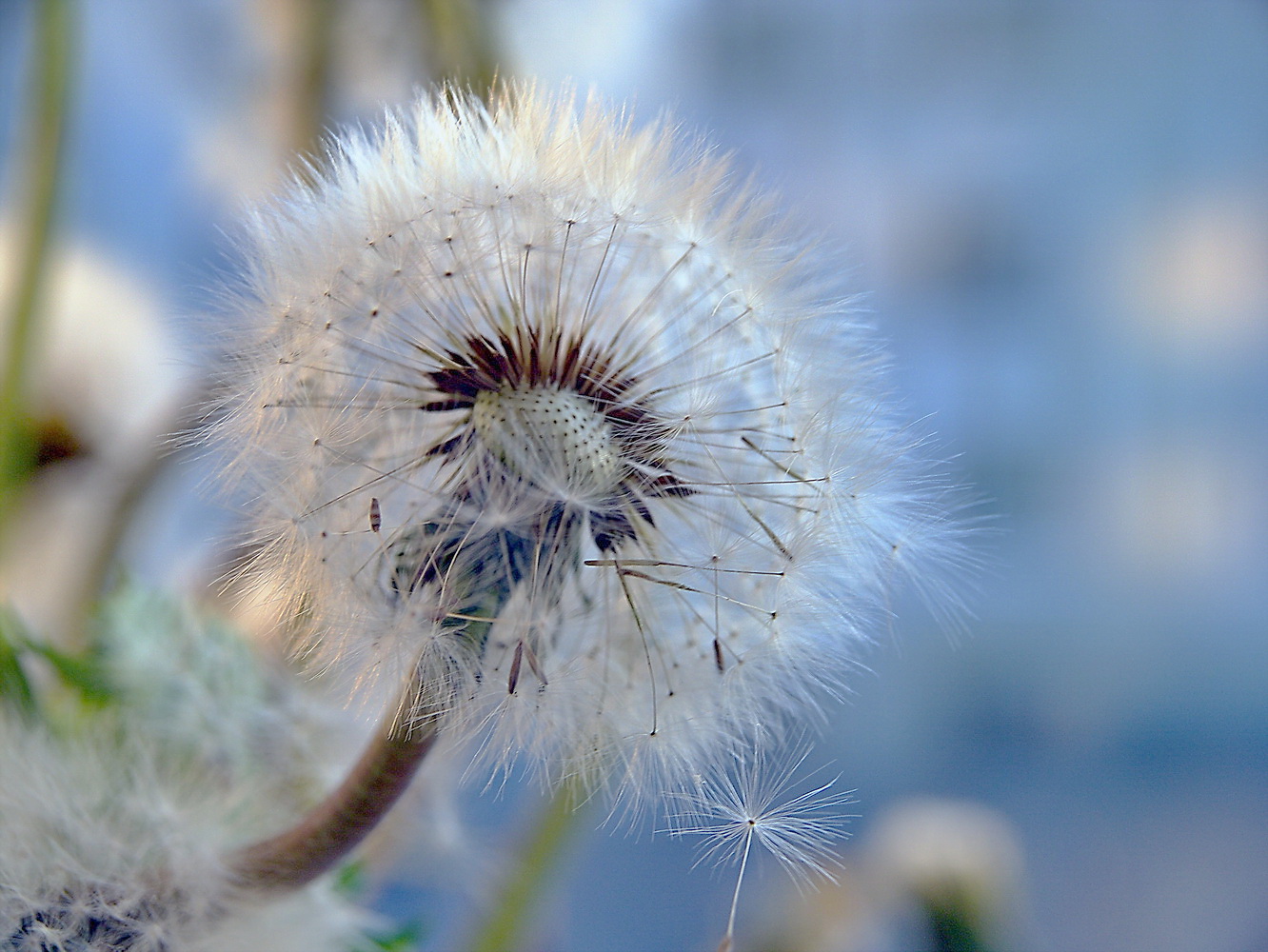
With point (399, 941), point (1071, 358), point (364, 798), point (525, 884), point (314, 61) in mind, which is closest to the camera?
point (364, 798)

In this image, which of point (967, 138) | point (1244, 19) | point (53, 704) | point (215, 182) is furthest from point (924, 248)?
point (53, 704)

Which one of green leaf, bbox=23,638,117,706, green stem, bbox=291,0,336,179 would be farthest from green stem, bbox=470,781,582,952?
green stem, bbox=291,0,336,179

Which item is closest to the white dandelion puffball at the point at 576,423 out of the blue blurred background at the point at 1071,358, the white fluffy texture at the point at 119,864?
the white fluffy texture at the point at 119,864

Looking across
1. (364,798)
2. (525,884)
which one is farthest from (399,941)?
(364,798)

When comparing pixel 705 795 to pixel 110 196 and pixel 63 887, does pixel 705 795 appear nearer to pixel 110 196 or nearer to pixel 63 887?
pixel 63 887

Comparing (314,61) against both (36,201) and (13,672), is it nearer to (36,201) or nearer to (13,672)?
(36,201)

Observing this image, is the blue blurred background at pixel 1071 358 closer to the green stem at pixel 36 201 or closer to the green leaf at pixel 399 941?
the green stem at pixel 36 201
